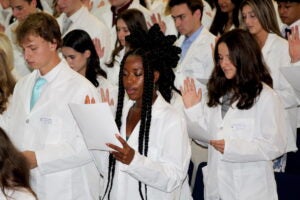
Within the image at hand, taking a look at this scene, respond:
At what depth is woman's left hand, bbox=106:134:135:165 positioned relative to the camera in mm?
2722

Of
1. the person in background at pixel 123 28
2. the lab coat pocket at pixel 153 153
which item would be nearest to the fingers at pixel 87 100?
the lab coat pocket at pixel 153 153

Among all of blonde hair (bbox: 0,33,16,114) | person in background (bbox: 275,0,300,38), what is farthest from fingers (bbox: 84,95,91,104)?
person in background (bbox: 275,0,300,38)

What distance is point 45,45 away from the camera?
3287mm

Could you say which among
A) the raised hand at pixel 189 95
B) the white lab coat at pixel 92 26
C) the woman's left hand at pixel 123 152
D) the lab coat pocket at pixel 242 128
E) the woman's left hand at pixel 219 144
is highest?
the white lab coat at pixel 92 26

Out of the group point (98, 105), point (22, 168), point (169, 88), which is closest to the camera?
point (22, 168)

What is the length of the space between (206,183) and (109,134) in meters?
0.92

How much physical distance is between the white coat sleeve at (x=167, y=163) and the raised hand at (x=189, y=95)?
65 centimetres

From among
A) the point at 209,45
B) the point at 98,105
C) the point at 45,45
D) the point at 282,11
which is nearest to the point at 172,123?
the point at 98,105

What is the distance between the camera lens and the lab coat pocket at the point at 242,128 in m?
3.35

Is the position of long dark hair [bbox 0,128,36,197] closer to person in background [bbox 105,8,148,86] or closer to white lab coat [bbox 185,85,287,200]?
white lab coat [bbox 185,85,287,200]

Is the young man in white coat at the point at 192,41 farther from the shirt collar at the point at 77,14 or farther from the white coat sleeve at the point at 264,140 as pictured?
the white coat sleeve at the point at 264,140

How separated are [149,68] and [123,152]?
471 mm

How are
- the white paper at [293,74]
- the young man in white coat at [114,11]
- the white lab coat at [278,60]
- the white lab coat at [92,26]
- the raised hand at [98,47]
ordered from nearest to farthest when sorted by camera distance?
the white paper at [293,74] < the white lab coat at [278,60] < the raised hand at [98,47] < the white lab coat at [92,26] < the young man in white coat at [114,11]

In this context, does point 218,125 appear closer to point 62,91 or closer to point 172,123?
point 172,123
